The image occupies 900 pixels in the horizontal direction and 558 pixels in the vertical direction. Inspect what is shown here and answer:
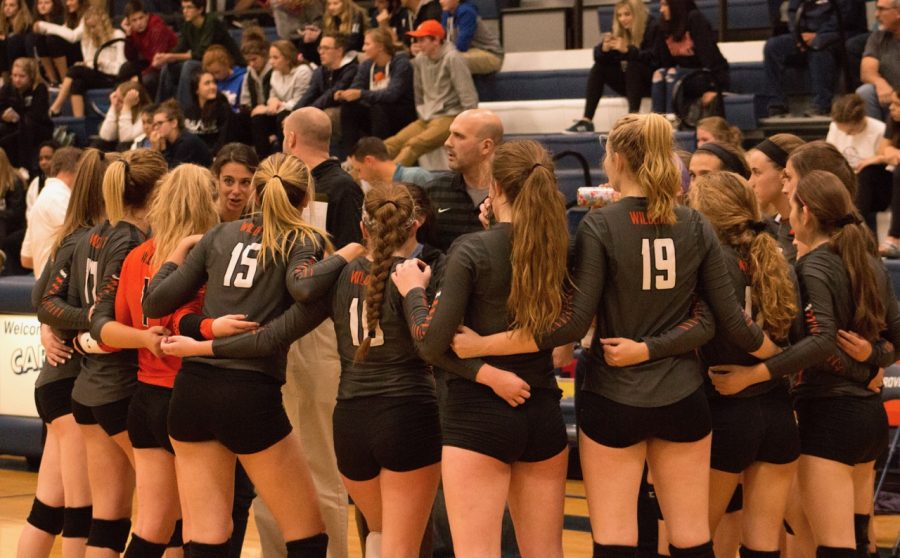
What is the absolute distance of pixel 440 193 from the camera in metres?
5.08

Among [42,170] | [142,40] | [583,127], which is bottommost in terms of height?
[42,170]

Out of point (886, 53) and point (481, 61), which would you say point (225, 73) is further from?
point (886, 53)

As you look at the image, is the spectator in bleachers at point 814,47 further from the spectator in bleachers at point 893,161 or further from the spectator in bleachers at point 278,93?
the spectator in bleachers at point 278,93

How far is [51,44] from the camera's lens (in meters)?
13.4

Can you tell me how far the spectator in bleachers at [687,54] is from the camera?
9453 millimetres

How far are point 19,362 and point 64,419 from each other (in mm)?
2999

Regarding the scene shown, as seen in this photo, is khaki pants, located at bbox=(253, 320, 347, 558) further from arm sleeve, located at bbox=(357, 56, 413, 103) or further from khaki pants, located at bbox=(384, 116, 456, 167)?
arm sleeve, located at bbox=(357, 56, 413, 103)

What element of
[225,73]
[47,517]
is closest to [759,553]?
[47,517]

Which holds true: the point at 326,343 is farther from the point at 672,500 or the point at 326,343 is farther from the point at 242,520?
the point at 672,500

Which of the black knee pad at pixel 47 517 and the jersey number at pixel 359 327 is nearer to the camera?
the jersey number at pixel 359 327

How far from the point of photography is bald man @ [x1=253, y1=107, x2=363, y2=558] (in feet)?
16.6

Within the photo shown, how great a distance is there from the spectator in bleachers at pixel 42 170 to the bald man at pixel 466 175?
6.30 meters

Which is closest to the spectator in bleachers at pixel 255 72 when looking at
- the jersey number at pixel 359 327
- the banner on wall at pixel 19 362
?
the banner on wall at pixel 19 362

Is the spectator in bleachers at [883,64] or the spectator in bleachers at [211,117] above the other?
the spectator in bleachers at [883,64]
